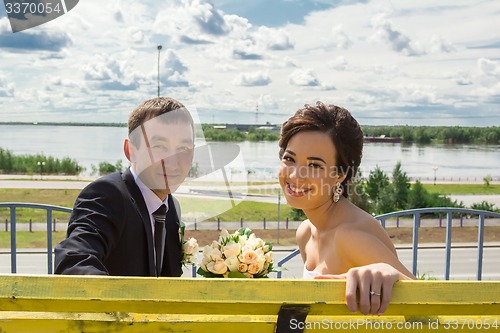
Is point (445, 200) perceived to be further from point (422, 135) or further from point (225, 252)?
point (225, 252)

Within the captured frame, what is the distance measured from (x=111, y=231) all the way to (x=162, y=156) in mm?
512

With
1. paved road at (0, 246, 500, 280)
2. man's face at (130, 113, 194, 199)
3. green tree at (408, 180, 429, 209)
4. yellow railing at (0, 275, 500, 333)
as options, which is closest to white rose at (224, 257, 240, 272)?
man's face at (130, 113, 194, 199)

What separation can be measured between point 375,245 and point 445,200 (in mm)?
48334

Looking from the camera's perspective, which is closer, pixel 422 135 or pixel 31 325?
pixel 31 325

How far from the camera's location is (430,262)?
2838 cm

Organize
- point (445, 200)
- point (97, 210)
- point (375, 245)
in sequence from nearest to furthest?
point (375, 245) < point (97, 210) < point (445, 200)

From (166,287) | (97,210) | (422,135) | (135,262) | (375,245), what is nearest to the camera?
(166,287)

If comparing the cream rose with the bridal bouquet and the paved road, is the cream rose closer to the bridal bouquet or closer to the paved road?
the bridal bouquet

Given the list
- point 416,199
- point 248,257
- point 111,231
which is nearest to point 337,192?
point 248,257

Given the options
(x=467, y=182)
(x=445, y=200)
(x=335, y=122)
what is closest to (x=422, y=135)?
(x=467, y=182)

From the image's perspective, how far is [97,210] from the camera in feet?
7.53

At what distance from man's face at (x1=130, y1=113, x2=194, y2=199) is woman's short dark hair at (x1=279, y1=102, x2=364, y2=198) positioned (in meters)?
0.52

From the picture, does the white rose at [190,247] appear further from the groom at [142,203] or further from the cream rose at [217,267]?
the cream rose at [217,267]

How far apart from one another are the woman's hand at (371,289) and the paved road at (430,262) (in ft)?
73.9
